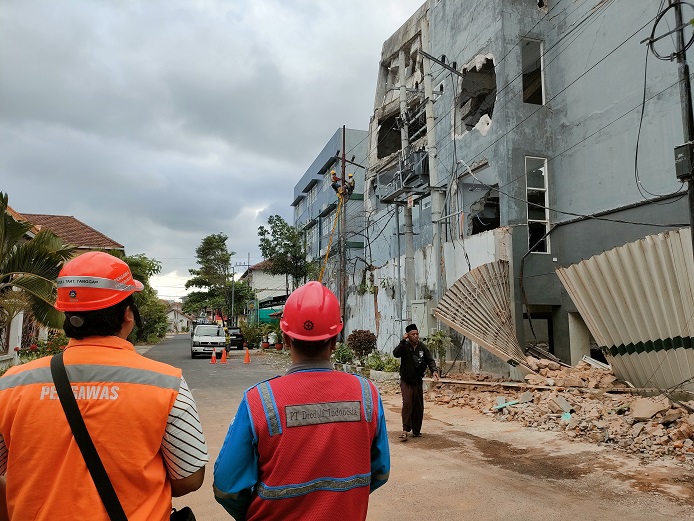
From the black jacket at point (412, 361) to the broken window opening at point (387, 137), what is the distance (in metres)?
15.9

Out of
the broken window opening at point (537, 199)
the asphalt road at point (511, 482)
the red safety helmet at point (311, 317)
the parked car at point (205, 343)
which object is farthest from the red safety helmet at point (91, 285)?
the parked car at point (205, 343)

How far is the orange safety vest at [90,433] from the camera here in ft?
5.30

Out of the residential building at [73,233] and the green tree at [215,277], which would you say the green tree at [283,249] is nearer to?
the residential building at [73,233]

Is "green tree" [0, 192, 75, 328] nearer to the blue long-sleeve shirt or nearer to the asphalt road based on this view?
the asphalt road

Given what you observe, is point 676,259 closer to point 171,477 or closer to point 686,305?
point 686,305

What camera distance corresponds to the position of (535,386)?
33.3 ft

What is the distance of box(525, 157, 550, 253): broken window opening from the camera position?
46.6ft

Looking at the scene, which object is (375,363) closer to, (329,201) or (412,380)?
(412,380)

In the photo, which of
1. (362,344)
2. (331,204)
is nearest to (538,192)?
(362,344)

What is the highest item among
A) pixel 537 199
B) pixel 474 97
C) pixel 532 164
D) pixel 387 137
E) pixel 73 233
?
pixel 387 137

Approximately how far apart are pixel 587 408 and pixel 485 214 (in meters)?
9.91

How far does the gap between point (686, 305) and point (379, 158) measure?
633 inches

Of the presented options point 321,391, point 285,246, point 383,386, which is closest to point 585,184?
point 383,386

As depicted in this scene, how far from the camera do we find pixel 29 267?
900cm
